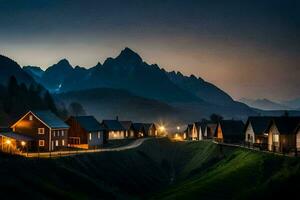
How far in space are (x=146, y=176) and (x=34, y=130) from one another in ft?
87.8

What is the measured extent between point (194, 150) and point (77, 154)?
4018 cm

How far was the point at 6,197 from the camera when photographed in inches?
1823

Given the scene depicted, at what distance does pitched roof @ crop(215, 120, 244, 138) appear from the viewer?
115438 mm

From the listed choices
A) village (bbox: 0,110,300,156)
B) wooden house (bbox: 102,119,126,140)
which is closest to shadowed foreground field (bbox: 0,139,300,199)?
village (bbox: 0,110,300,156)

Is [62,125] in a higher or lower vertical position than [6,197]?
higher

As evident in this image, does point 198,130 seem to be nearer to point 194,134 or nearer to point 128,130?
point 194,134

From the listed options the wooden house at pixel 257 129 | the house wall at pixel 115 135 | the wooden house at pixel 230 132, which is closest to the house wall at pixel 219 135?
the wooden house at pixel 230 132

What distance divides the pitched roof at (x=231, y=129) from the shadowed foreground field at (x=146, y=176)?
10.4 meters

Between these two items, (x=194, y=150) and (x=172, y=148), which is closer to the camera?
(x=194, y=150)

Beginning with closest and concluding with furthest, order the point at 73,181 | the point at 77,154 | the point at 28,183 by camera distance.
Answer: the point at 28,183 < the point at 73,181 < the point at 77,154

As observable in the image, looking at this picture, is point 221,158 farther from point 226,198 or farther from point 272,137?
point 226,198

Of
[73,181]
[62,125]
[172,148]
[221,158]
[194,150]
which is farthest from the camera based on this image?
[172,148]

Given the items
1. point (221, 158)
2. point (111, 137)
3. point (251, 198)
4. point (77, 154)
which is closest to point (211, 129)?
point (111, 137)

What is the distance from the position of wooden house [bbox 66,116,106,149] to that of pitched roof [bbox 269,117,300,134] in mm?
45446
